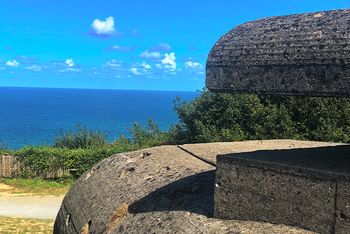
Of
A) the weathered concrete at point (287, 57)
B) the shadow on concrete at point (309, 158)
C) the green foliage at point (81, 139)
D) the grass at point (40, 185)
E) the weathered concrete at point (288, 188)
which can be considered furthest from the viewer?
the green foliage at point (81, 139)

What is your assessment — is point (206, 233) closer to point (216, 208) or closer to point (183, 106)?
point (216, 208)

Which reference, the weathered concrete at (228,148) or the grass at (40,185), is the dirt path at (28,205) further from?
the weathered concrete at (228,148)

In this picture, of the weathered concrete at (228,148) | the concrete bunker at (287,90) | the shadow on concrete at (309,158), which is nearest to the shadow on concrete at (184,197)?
the concrete bunker at (287,90)

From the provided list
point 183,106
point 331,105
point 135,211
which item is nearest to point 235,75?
point 135,211

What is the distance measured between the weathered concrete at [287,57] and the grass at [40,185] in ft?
65.9

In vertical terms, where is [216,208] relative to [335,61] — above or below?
below

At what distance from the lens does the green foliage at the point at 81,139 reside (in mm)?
31270

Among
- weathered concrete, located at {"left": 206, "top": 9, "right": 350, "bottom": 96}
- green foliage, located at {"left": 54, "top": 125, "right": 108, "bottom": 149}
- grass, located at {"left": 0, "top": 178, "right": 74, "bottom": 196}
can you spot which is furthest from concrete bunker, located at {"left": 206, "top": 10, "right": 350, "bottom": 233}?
green foliage, located at {"left": 54, "top": 125, "right": 108, "bottom": 149}

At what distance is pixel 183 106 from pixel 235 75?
2209cm

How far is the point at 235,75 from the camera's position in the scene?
3.46m

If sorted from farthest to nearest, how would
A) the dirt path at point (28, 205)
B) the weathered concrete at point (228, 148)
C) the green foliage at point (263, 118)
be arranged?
the green foliage at point (263, 118) → the dirt path at point (28, 205) → the weathered concrete at point (228, 148)

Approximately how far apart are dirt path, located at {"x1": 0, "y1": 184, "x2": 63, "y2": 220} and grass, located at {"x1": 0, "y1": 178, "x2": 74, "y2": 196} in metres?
0.71

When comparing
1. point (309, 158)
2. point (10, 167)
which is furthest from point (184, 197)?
point (10, 167)

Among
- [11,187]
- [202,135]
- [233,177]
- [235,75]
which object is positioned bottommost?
[11,187]
